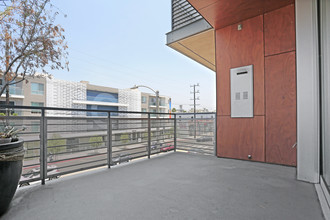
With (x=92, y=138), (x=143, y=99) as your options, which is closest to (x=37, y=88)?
(x=143, y=99)

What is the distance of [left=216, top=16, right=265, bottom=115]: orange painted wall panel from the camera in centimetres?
322

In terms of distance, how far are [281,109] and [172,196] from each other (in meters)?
2.49

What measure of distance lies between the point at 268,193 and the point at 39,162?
2859 millimetres

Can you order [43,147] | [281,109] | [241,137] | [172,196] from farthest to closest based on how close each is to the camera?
1. [241,137]
2. [281,109]
3. [43,147]
4. [172,196]

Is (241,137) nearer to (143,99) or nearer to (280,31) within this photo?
(280,31)

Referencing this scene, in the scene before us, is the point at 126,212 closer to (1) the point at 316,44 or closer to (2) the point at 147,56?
(1) the point at 316,44

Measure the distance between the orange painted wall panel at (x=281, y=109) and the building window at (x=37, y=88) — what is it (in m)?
22.8

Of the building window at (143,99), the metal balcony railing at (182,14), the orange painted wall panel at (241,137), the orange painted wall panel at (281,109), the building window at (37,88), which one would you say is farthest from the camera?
the building window at (143,99)

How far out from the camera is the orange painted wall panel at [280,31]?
2914 millimetres

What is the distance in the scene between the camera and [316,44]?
2164mm

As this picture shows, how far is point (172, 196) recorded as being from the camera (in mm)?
1834

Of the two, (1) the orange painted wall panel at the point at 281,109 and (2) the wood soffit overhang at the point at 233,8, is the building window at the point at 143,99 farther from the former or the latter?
(1) the orange painted wall panel at the point at 281,109

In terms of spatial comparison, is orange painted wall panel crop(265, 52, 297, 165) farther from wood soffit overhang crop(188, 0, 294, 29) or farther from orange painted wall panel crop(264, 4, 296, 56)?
wood soffit overhang crop(188, 0, 294, 29)

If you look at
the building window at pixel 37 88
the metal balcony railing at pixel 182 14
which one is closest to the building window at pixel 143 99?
the building window at pixel 37 88
